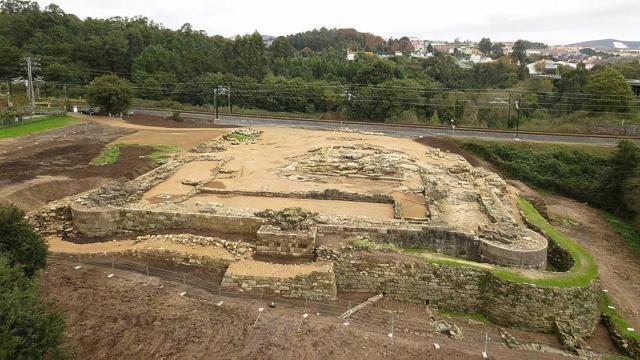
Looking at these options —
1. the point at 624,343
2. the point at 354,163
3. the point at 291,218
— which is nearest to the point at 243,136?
the point at 354,163

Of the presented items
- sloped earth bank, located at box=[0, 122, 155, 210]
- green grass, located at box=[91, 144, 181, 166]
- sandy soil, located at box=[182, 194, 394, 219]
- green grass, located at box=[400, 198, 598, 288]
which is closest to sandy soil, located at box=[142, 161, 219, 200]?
sandy soil, located at box=[182, 194, 394, 219]

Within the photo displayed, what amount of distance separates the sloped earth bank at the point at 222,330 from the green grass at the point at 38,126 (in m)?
20.6

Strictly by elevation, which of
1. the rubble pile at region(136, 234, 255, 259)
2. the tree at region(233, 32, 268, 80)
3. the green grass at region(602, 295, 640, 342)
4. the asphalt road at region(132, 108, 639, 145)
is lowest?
the green grass at region(602, 295, 640, 342)

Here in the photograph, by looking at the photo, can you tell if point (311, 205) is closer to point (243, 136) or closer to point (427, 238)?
point (427, 238)

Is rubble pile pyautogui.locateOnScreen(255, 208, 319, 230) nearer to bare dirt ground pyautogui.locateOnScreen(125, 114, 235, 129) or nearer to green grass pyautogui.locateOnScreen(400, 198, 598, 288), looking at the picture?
green grass pyautogui.locateOnScreen(400, 198, 598, 288)

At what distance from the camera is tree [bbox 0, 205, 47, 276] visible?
12500mm

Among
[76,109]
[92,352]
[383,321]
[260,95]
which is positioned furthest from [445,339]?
[260,95]

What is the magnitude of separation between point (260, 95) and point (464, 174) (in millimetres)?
32450

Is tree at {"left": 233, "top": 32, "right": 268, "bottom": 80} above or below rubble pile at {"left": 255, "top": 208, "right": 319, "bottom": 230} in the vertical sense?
above

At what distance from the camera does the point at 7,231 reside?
12695 millimetres

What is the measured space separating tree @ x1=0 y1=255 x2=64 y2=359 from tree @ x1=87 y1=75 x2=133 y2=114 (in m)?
32.6

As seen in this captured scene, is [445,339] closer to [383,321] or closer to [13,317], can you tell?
[383,321]

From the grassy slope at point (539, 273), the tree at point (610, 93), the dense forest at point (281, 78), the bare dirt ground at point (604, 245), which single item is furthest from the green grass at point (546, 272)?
the tree at point (610, 93)

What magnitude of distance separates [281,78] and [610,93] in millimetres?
34658
